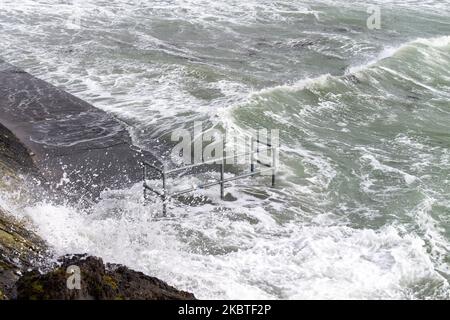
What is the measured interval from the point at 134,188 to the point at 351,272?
3.88 m

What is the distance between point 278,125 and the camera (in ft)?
41.1

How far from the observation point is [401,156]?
11.2 m

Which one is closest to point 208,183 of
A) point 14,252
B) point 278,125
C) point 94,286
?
point 14,252

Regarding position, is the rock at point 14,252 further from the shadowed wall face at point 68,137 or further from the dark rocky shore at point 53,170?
the shadowed wall face at point 68,137

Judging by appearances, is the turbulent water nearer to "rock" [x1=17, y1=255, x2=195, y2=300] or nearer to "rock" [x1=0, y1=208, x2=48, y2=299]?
"rock" [x1=0, y1=208, x2=48, y2=299]

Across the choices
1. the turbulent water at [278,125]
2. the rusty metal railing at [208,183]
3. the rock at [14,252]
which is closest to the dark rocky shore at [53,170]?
the rock at [14,252]

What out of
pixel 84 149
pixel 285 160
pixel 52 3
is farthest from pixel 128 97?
pixel 52 3

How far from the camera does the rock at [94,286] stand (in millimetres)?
4949

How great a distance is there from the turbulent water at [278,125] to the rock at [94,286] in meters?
0.98

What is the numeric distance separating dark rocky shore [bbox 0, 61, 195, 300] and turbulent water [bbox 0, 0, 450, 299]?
508 mm

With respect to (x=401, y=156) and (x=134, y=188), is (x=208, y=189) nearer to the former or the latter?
(x=134, y=188)

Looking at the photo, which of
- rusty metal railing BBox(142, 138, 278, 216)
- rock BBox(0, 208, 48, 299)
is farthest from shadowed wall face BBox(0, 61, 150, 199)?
rock BBox(0, 208, 48, 299)

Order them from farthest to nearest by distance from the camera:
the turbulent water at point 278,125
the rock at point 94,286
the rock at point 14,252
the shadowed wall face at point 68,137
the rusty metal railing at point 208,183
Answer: the shadowed wall face at point 68,137 → the rusty metal railing at point 208,183 → the turbulent water at point 278,125 → the rock at point 14,252 → the rock at point 94,286

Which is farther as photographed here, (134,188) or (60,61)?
(60,61)
